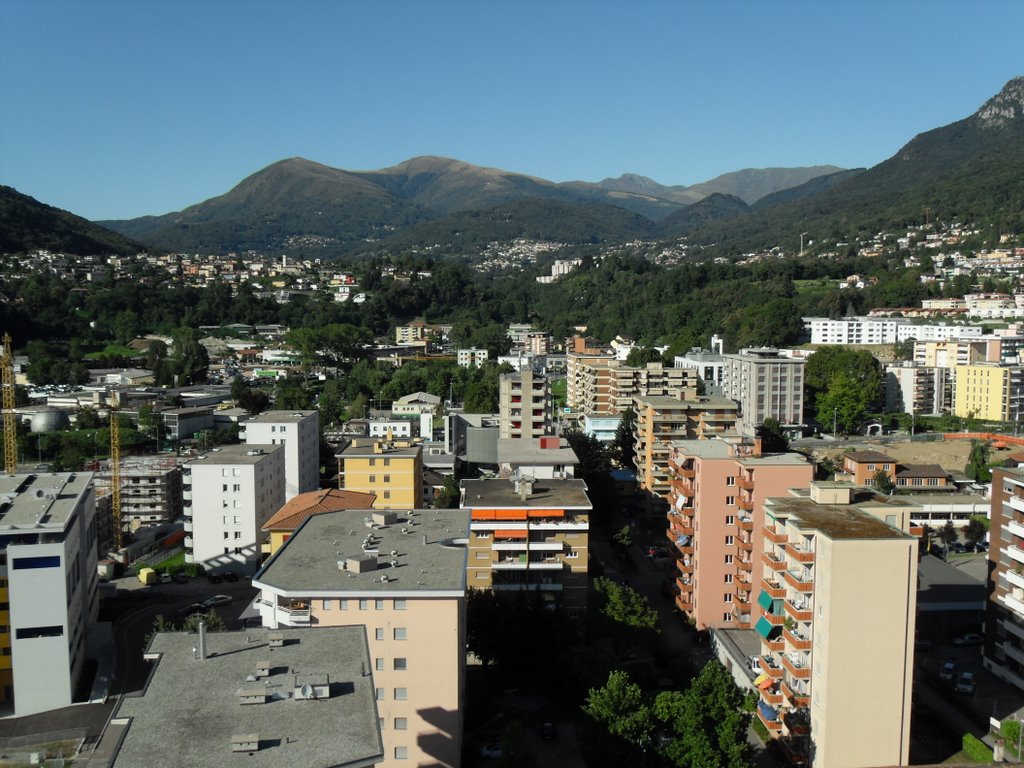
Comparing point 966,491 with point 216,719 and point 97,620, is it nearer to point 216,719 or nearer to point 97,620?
point 97,620

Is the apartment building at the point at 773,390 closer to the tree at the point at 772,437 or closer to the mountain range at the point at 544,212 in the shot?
the tree at the point at 772,437

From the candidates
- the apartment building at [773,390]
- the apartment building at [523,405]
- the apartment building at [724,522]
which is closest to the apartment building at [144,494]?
the apartment building at [523,405]

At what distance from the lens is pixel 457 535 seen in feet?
35.0

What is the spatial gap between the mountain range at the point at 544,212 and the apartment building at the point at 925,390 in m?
31.3

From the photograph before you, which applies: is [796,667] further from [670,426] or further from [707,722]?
[670,426]

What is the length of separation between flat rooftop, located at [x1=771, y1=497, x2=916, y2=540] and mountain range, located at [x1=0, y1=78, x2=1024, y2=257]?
55336 millimetres

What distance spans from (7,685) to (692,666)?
29.0 ft

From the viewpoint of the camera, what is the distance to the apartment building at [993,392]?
2995 cm

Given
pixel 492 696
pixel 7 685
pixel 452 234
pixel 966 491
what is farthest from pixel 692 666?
pixel 452 234

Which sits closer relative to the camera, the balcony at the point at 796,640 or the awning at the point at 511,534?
the balcony at the point at 796,640

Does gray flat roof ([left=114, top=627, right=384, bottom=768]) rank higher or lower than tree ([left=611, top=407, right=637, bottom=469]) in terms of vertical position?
higher

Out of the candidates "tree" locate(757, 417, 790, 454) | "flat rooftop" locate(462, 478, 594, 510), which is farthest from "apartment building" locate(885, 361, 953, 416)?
"flat rooftop" locate(462, 478, 594, 510)

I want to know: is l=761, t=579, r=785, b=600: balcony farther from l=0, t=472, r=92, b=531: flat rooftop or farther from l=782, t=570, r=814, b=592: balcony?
l=0, t=472, r=92, b=531: flat rooftop

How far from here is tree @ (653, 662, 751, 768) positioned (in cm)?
903
